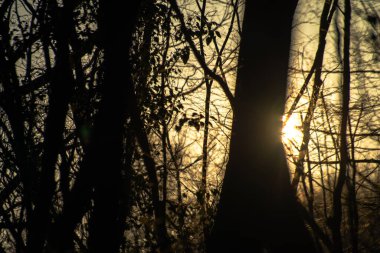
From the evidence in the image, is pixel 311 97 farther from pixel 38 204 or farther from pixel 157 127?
pixel 38 204

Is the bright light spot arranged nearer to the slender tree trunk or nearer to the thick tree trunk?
the slender tree trunk

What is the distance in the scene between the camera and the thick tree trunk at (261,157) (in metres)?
2.88

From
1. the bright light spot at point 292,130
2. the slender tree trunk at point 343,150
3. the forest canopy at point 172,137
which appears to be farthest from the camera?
the slender tree trunk at point 343,150

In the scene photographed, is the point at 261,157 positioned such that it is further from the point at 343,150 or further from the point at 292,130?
the point at 343,150

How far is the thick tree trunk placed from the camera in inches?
113

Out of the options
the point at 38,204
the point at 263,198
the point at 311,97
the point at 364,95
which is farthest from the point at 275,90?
the point at 364,95

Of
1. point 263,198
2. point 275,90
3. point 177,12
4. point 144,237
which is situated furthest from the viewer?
point 144,237

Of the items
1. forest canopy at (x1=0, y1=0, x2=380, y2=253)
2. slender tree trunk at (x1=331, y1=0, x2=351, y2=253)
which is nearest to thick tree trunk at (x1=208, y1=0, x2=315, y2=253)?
forest canopy at (x1=0, y1=0, x2=380, y2=253)

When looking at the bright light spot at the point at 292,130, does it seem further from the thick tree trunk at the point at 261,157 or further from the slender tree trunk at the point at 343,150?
the thick tree trunk at the point at 261,157

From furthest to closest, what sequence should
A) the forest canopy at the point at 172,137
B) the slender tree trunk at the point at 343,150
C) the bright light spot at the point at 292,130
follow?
the slender tree trunk at the point at 343,150 < the bright light spot at the point at 292,130 < the forest canopy at the point at 172,137

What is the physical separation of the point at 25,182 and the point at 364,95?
5625 millimetres

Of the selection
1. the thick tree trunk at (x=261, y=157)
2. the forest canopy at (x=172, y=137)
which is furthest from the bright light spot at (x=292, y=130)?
the thick tree trunk at (x=261, y=157)

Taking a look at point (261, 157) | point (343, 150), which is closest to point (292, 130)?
point (343, 150)

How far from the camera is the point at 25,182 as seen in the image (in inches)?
135
